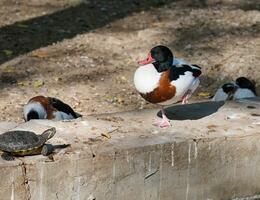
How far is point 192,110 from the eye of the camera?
6.04 m

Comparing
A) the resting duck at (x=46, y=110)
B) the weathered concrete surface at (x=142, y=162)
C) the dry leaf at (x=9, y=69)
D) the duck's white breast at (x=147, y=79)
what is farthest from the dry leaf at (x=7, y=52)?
the duck's white breast at (x=147, y=79)

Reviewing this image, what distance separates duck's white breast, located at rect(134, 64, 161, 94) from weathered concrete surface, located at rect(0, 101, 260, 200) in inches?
14.6

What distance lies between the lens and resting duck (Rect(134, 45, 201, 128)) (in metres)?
5.33

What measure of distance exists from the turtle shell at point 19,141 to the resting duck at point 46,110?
1.52m

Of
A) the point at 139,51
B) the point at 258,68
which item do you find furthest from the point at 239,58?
the point at 139,51

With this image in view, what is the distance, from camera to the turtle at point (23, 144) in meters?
4.91

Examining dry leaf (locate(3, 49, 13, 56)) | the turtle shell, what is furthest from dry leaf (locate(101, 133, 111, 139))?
dry leaf (locate(3, 49, 13, 56))

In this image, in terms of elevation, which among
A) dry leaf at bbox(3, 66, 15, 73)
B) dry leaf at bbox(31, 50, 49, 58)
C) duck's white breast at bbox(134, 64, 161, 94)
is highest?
duck's white breast at bbox(134, 64, 161, 94)

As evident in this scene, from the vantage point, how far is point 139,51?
909 cm

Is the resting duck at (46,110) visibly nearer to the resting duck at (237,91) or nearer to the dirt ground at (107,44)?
the dirt ground at (107,44)

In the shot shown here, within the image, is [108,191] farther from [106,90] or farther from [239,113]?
[106,90]

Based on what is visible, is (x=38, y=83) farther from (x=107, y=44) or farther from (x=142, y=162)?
(x=142, y=162)

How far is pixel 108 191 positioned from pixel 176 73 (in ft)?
3.35

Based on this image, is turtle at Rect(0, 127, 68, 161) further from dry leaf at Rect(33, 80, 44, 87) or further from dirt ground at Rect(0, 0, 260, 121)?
dry leaf at Rect(33, 80, 44, 87)
